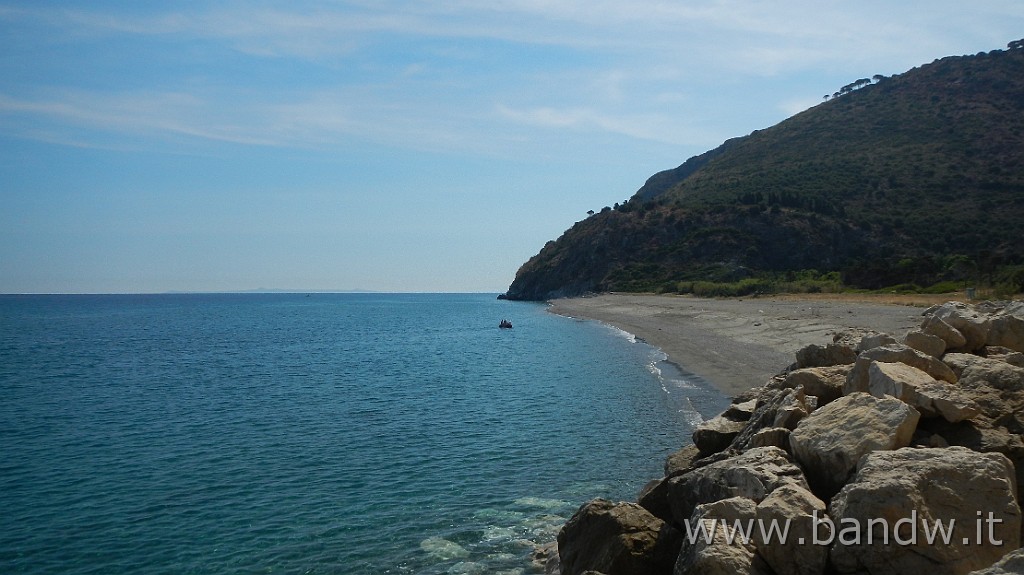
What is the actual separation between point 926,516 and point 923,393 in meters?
2.25

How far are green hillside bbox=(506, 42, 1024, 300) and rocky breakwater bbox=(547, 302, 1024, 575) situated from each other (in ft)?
178

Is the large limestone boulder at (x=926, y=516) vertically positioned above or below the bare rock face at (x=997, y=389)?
below

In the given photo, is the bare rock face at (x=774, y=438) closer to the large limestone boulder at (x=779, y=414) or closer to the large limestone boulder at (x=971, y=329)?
the large limestone boulder at (x=779, y=414)

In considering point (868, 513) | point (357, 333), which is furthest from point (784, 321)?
point (357, 333)

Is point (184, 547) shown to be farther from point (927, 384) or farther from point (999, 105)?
point (999, 105)

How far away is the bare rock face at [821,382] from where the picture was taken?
31.9 feet

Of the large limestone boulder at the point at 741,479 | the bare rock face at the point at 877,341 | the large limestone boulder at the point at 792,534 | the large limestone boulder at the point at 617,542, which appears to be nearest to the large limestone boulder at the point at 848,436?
the large limestone boulder at the point at 741,479

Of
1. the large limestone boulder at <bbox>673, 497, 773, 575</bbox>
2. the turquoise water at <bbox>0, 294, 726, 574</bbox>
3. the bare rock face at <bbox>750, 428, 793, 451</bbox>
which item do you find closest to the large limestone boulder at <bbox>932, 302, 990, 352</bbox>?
the bare rock face at <bbox>750, 428, 793, 451</bbox>

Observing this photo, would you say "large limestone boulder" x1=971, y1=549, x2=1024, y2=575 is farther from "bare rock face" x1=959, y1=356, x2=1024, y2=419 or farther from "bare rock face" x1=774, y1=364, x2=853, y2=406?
"bare rock face" x1=774, y1=364, x2=853, y2=406

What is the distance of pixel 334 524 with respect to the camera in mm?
13391

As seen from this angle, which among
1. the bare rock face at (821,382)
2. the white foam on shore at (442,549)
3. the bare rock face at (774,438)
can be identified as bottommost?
the white foam on shore at (442,549)

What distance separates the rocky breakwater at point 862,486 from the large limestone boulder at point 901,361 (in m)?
0.02

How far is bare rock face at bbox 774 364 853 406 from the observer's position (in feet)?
31.9

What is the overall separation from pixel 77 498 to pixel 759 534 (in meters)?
15.4
